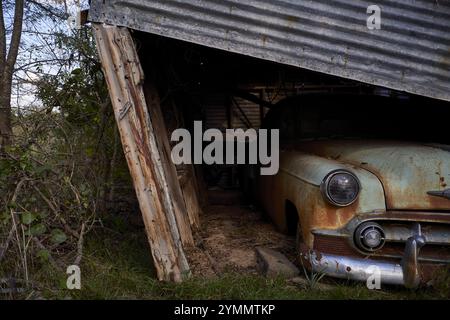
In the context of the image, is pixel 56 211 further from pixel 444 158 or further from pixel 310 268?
pixel 444 158

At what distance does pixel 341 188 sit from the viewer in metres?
2.63

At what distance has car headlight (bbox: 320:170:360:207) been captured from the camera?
2627mm

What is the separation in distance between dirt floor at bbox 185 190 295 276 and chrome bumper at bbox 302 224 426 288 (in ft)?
Result: 2.26

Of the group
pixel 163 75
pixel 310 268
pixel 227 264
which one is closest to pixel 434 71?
pixel 310 268

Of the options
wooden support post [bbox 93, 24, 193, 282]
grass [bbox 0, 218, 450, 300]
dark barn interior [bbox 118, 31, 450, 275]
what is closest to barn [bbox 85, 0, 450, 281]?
wooden support post [bbox 93, 24, 193, 282]

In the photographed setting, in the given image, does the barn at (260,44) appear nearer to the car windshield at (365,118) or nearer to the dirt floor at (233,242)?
the dirt floor at (233,242)

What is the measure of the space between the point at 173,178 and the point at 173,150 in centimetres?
67

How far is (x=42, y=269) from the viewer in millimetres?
2941

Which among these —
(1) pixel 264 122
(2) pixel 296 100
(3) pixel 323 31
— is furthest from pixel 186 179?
(3) pixel 323 31

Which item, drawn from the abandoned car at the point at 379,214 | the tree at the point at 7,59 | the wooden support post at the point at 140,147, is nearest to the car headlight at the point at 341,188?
the abandoned car at the point at 379,214

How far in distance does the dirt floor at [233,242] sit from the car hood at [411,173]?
111cm

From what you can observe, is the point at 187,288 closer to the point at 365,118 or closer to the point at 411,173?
the point at 411,173

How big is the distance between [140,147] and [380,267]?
6.16 ft

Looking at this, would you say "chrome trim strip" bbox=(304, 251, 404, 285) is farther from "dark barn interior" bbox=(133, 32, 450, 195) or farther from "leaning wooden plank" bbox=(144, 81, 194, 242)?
"dark barn interior" bbox=(133, 32, 450, 195)
